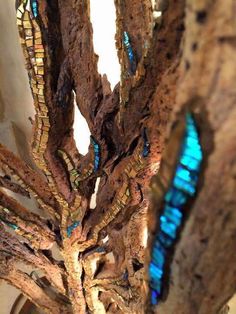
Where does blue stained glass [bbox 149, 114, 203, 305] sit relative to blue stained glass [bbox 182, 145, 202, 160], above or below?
below

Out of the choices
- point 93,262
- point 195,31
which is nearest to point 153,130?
point 195,31

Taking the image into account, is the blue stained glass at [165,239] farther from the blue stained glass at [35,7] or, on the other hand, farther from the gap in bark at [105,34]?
the gap in bark at [105,34]

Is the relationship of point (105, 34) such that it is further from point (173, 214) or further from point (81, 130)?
point (173, 214)

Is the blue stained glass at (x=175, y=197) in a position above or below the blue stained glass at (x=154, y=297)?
above

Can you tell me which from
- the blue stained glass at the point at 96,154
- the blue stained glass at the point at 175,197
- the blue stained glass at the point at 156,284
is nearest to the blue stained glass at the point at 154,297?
the blue stained glass at the point at 156,284

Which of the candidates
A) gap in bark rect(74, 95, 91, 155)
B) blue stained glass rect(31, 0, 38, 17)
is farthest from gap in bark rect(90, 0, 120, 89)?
blue stained glass rect(31, 0, 38, 17)

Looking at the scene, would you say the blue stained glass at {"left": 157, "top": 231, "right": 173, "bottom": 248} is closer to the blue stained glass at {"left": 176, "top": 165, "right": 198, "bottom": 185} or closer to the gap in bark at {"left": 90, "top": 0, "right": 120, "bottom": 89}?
the blue stained glass at {"left": 176, "top": 165, "right": 198, "bottom": 185}
